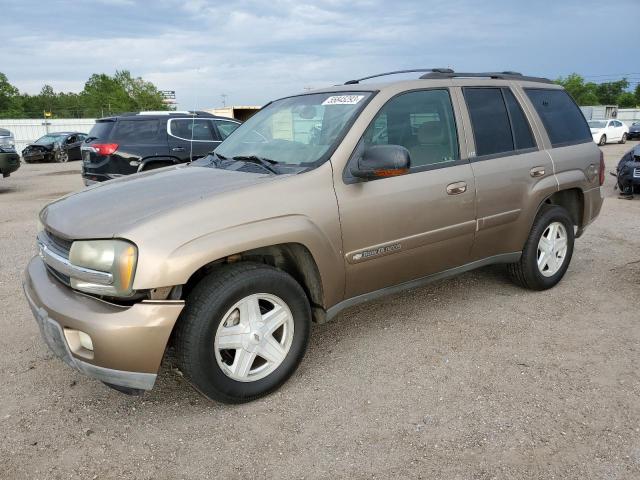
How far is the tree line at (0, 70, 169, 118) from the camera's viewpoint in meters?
74.5

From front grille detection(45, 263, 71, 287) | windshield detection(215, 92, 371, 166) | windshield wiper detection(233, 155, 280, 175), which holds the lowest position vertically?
front grille detection(45, 263, 71, 287)

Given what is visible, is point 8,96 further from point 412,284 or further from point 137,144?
point 412,284

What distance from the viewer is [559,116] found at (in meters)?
4.61

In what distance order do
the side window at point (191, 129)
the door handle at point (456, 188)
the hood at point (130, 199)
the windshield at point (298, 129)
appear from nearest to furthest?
1. the hood at point (130, 199)
2. the windshield at point (298, 129)
3. the door handle at point (456, 188)
4. the side window at point (191, 129)

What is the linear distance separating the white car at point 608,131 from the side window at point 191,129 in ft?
75.6

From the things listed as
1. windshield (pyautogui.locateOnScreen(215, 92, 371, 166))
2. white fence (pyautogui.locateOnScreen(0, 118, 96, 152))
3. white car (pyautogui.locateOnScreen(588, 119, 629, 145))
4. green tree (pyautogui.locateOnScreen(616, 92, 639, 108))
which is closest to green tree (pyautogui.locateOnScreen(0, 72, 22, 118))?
white fence (pyautogui.locateOnScreen(0, 118, 96, 152))

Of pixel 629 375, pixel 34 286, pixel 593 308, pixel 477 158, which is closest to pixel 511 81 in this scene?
pixel 477 158

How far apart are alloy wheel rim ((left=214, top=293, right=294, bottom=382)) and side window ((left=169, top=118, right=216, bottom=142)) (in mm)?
6354

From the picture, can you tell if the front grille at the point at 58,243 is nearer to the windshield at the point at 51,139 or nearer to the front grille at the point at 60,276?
the front grille at the point at 60,276

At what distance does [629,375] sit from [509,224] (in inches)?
53.7

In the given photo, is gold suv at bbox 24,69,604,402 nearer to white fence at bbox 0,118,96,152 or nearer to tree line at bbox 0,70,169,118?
white fence at bbox 0,118,96,152

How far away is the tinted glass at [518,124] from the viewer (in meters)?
4.19

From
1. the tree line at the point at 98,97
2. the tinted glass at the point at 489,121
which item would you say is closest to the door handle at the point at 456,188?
the tinted glass at the point at 489,121

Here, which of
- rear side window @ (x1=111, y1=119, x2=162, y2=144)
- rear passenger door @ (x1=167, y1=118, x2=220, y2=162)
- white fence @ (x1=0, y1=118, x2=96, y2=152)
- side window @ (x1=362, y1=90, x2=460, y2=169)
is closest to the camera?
side window @ (x1=362, y1=90, x2=460, y2=169)
